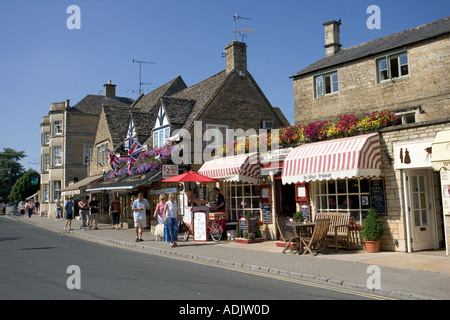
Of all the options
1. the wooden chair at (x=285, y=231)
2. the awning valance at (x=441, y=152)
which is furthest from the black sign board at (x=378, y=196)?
the wooden chair at (x=285, y=231)

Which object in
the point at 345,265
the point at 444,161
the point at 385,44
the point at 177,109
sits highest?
the point at 385,44

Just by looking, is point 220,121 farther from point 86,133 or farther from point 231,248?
point 86,133

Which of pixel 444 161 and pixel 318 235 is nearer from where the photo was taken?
pixel 444 161

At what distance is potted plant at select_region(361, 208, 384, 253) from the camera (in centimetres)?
1141

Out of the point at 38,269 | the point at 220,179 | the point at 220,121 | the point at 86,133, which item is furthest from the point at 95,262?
the point at 86,133

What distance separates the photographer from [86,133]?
41750 mm

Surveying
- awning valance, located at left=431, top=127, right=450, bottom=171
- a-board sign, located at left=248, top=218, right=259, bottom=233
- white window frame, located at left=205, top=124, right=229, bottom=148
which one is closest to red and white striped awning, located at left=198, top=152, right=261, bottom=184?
a-board sign, located at left=248, top=218, right=259, bottom=233

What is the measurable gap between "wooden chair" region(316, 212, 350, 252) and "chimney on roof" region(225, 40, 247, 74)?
1360 centimetres

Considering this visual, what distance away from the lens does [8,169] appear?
88.6m

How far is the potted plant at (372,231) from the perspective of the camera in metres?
11.4

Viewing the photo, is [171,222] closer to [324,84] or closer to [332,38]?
[324,84]

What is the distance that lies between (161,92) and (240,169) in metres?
18.5

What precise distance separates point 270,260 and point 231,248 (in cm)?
291

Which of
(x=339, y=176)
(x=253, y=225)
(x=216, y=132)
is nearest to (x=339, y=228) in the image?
(x=339, y=176)
